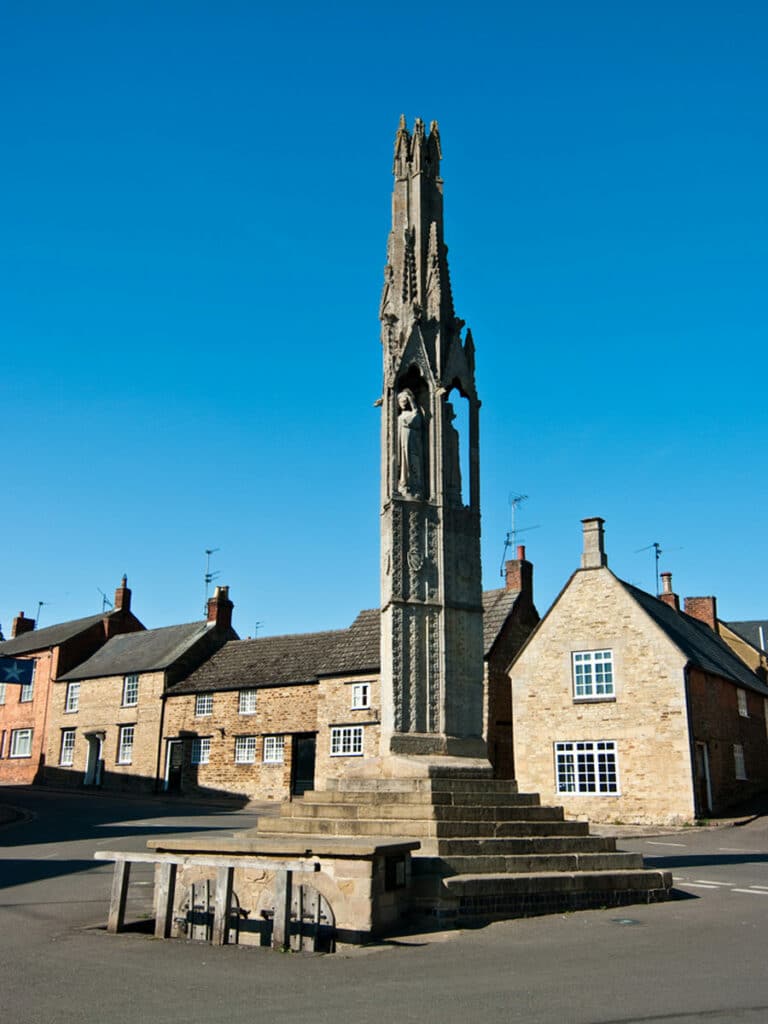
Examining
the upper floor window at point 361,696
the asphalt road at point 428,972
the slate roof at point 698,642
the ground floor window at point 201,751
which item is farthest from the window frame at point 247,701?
the asphalt road at point 428,972

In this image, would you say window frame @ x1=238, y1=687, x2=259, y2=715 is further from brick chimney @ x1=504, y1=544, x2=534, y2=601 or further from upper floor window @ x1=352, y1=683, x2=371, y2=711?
brick chimney @ x1=504, y1=544, x2=534, y2=601

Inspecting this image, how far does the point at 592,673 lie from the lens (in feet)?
101

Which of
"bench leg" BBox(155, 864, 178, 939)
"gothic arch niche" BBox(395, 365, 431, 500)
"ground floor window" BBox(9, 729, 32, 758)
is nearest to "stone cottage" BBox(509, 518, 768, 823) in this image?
"gothic arch niche" BBox(395, 365, 431, 500)

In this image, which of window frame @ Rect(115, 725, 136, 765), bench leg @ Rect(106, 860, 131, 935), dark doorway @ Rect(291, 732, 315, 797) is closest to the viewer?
bench leg @ Rect(106, 860, 131, 935)

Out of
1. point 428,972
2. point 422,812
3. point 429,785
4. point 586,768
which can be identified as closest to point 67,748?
point 586,768

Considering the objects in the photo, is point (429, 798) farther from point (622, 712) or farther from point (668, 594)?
point (668, 594)

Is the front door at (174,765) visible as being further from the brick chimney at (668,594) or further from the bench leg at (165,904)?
the bench leg at (165,904)

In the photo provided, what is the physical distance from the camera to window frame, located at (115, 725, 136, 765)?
143 ft

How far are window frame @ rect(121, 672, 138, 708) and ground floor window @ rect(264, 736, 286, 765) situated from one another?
347 inches

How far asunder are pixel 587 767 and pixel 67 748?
92.1 ft

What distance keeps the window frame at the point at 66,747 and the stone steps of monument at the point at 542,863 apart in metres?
40.2

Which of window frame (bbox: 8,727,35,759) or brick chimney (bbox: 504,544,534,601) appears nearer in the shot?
brick chimney (bbox: 504,544,534,601)

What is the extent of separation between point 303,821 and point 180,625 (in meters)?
37.9

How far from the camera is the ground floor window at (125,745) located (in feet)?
144
